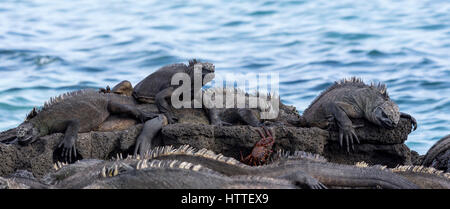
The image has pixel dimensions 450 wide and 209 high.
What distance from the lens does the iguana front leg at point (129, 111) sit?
23.9ft

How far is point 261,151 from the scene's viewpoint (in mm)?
6668

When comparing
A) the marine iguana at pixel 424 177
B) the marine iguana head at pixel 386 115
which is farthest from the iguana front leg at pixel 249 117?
the marine iguana at pixel 424 177

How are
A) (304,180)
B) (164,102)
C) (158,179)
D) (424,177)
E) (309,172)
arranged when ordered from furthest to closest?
(164,102)
(424,177)
(309,172)
(304,180)
(158,179)

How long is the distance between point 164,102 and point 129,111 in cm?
34

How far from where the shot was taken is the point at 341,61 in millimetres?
16266

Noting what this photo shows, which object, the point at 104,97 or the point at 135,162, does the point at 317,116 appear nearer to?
the point at 104,97

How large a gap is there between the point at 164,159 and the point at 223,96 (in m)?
2.12

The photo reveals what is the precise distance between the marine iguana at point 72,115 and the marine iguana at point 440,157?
2605mm

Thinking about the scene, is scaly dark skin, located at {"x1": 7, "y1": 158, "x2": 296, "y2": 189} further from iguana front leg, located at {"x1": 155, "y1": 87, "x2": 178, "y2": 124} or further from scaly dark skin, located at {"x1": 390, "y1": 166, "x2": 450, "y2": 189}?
iguana front leg, located at {"x1": 155, "y1": 87, "x2": 178, "y2": 124}

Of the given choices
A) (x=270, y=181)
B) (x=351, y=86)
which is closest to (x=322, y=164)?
(x=270, y=181)

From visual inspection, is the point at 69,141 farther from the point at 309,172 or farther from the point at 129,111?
the point at 309,172

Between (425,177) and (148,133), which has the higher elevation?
(148,133)

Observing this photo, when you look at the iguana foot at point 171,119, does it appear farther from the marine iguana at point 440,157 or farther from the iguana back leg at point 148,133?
the marine iguana at point 440,157

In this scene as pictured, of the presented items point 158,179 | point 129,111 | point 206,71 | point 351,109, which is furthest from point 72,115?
point 351,109
